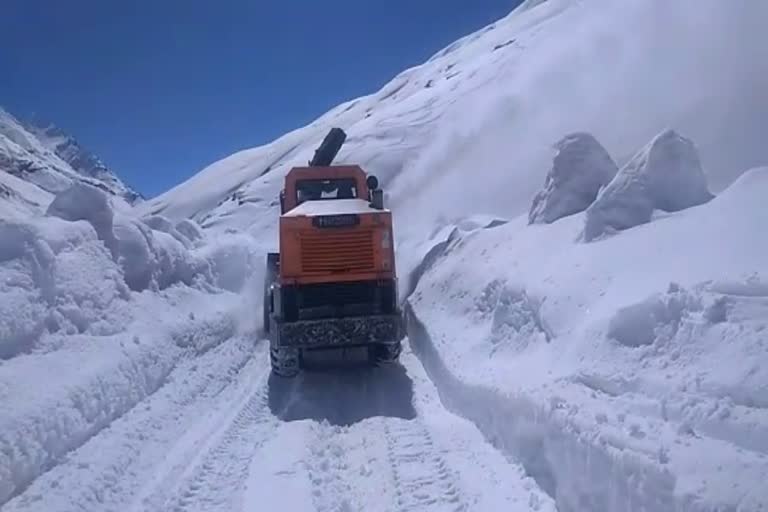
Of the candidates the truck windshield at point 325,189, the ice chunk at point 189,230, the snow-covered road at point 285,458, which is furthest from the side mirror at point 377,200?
the ice chunk at point 189,230

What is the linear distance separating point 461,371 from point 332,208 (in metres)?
3.61

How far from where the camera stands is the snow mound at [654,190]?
8188 mm

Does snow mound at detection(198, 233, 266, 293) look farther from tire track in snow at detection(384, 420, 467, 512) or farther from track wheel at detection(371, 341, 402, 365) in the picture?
tire track in snow at detection(384, 420, 467, 512)

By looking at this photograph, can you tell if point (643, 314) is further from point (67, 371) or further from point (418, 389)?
point (67, 371)

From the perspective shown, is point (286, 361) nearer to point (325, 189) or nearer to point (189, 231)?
point (325, 189)

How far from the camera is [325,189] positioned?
1252 centimetres

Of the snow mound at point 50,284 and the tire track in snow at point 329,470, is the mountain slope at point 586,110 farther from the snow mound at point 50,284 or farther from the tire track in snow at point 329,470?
the snow mound at point 50,284

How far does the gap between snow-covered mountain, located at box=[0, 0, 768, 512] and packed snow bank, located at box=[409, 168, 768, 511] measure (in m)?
0.02

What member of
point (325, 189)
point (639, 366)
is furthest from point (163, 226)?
point (639, 366)

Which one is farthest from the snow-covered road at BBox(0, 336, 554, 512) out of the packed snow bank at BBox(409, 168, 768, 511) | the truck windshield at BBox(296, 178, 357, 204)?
the truck windshield at BBox(296, 178, 357, 204)

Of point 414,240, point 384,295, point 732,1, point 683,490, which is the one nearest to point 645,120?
point 732,1

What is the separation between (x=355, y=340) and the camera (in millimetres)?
9945

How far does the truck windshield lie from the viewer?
40.7ft

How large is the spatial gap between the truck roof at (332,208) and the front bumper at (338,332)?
5.15ft
